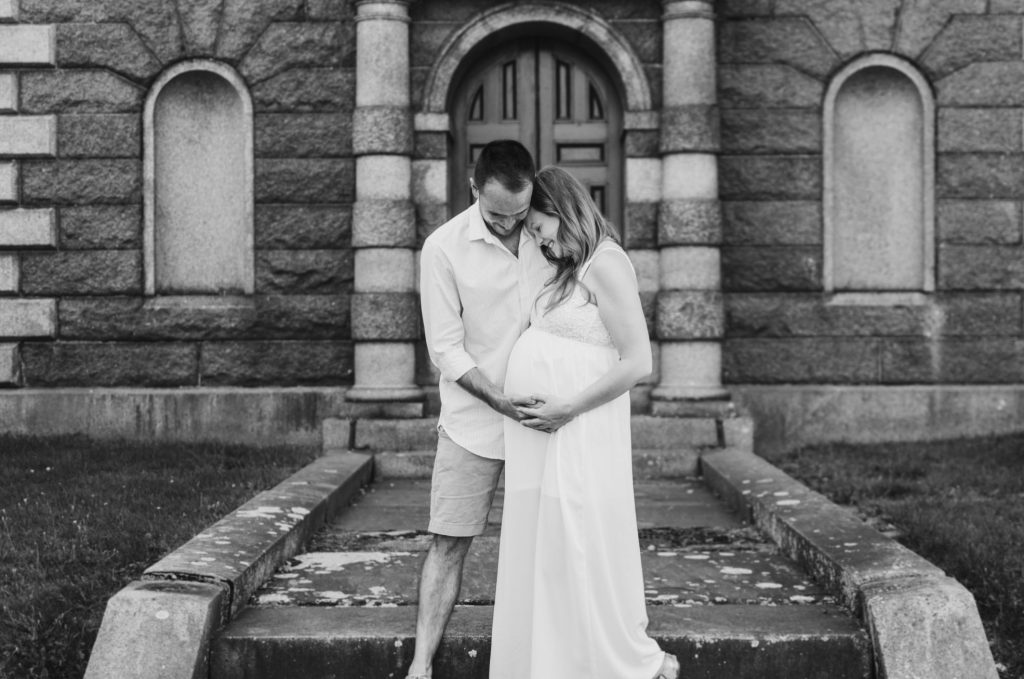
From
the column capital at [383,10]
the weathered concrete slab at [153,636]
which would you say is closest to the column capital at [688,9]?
Answer: the column capital at [383,10]

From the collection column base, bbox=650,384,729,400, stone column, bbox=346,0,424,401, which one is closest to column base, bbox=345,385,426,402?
stone column, bbox=346,0,424,401

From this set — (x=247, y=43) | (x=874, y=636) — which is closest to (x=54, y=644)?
(x=874, y=636)

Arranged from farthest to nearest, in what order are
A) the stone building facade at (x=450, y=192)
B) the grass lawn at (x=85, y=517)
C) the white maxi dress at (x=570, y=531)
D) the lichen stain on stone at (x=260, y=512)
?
the stone building facade at (x=450, y=192) → the lichen stain on stone at (x=260, y=512) → the grass lawn at (x=85, y=517) → the white maxi dress at (x=570, y=531)

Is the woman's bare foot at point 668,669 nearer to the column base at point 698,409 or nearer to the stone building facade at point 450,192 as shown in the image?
the column base at point 698,409

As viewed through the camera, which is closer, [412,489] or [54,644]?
[54,644]

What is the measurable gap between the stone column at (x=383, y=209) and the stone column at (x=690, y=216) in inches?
85.3

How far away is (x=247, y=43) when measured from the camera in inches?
416

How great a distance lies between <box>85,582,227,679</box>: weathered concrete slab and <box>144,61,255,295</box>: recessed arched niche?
6.27m

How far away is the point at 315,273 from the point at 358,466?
2405 mm

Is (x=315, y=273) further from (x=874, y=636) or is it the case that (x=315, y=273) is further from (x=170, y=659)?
(x=874, y=636)

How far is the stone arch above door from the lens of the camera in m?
10.2

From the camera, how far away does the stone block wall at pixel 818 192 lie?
34.4ft

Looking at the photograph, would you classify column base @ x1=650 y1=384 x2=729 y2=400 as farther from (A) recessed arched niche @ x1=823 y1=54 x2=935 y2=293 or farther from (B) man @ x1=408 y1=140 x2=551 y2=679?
(B) man @ x1=408 y1=140 x2=551 y2=679

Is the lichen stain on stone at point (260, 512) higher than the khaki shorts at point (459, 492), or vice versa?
the khaki shorts at point (459, 492)
